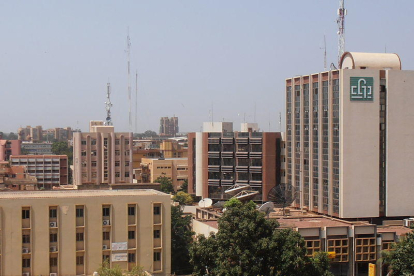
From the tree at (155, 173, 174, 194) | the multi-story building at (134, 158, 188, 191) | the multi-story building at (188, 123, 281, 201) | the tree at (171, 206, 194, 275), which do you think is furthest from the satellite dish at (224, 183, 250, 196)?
the multi-story building at (134, 158, 188, 191)

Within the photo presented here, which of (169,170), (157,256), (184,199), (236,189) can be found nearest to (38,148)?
(169,170)

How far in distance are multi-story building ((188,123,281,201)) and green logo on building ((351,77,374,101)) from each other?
13.2 metres

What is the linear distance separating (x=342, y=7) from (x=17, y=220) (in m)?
39.4

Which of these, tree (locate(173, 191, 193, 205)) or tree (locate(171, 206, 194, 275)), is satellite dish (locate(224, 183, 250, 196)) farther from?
tree (locate(171, 206, 194, 275))

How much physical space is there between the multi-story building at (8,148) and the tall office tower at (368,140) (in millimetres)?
83531

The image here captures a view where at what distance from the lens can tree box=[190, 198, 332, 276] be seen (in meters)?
35.3

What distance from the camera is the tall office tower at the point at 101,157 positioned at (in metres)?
93.7

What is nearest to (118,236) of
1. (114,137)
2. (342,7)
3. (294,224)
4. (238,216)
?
(238,216)

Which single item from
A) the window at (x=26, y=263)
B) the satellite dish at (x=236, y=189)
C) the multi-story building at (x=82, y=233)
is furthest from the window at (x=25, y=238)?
the satellite dish at (x=236, y=189)

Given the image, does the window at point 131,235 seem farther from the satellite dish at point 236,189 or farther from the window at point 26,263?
the satellite dish at point 236,189

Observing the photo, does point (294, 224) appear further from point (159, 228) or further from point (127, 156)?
point (127, 156)

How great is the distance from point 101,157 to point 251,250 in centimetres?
6103

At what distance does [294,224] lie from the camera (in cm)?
4756

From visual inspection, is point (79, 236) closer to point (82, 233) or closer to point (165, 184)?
point (82, 233)
